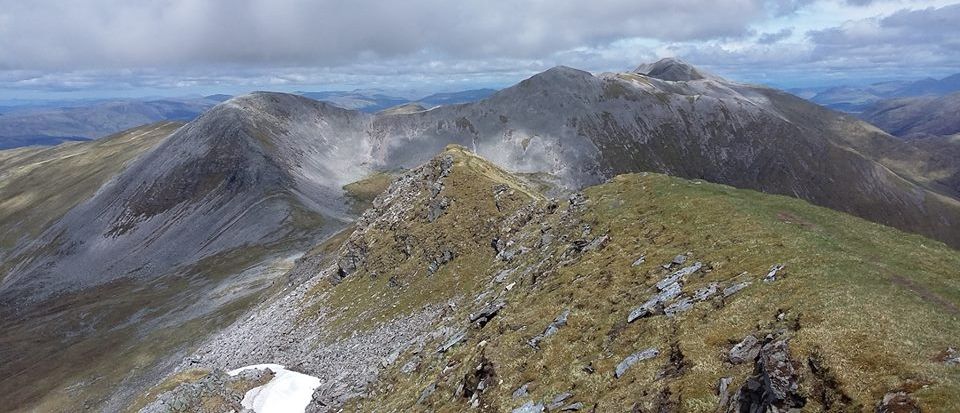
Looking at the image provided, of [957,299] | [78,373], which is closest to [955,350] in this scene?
[957,299]

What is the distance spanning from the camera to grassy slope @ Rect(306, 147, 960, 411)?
732 inches

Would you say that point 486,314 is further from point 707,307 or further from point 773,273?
point 773,273

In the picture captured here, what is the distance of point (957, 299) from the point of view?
2381cm

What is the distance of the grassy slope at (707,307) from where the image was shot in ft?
61.0

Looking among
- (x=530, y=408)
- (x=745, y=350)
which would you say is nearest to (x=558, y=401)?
(x=530, y=408)

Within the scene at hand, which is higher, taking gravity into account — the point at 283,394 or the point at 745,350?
the point at 745,350

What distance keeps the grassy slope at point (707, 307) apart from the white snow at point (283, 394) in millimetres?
12131

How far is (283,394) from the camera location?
51.8 m

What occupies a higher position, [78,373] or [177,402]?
[177,402]

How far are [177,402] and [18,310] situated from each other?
518ft

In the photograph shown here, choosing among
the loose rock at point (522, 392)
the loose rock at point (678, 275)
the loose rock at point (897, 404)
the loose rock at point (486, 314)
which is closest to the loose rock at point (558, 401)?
the loose rock at point (522, 392)

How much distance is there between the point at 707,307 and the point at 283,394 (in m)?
41.5

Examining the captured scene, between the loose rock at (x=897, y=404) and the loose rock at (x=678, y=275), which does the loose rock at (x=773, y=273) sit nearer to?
the loose rock at (x=678, y=275)

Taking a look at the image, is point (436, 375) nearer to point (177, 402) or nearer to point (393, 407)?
point (393, 407)
